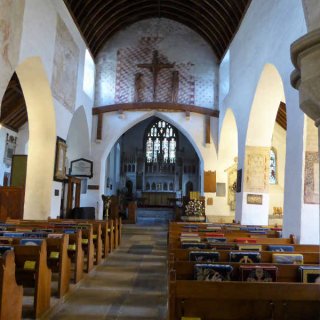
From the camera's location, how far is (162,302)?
415cm

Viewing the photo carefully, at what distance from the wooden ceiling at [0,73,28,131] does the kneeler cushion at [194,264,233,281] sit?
10089 mm

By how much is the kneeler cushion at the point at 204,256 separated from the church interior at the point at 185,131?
0.7 inches

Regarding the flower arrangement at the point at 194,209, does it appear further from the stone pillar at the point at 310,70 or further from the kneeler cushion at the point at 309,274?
the stone pillar at the point at 310,70

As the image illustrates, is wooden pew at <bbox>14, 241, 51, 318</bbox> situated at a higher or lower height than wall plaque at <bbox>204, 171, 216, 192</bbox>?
lower

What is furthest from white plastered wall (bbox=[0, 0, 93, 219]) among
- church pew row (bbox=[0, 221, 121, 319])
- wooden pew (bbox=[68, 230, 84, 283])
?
wooden pew (bbox=[68, 230, 84, 283])

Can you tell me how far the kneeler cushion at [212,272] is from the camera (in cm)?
287

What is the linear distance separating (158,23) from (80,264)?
1114 cm

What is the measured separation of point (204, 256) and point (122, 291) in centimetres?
154

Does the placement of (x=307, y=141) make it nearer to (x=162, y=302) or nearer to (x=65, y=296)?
(x=162, y=302)

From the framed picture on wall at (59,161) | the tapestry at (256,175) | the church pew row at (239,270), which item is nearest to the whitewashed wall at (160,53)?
the framed picture on wall at (59,161)

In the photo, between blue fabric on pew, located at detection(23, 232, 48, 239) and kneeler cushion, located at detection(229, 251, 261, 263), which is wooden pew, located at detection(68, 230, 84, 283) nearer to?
blue fabric on pew, located at detection(23, 232, 48, 239)

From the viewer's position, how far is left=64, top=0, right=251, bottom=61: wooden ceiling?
10.9 m

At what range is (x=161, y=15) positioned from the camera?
1383 cm

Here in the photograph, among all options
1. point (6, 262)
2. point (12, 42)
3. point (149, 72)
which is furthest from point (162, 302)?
point (149, 72)
